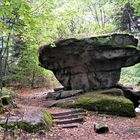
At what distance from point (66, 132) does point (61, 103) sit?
442cm

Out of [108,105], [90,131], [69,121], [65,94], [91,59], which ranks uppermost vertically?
[91,59]

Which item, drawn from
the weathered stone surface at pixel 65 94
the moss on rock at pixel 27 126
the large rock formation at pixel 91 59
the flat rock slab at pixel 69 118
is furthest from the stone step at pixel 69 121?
the large rock formation at pixel 91 59

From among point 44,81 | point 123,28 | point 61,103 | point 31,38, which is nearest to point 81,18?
point 123,28

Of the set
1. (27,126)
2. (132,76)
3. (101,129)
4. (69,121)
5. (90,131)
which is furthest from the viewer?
(132,76)

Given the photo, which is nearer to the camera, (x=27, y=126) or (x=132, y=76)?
(x=27, y=126)

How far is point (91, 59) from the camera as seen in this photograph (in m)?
16.0

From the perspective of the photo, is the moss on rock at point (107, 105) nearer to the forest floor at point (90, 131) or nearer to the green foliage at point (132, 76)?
the forest floor at point (90, 131)

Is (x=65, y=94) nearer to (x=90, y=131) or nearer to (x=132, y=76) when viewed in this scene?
(x=90, y=131)

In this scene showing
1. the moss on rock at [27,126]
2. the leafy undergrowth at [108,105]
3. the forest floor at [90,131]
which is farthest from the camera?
the leafy undergrowth at [108,105]

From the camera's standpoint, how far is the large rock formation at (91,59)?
51.4ft

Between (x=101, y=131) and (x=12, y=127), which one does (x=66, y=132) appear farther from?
(x=12, y=127)

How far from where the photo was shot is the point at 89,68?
16469 millimetres

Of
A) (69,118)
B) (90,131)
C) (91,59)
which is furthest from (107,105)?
(90,131)

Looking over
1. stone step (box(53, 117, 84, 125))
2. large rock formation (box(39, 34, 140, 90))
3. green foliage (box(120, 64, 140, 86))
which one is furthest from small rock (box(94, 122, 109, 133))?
green foliage (box(120, 64, 140, 86))
